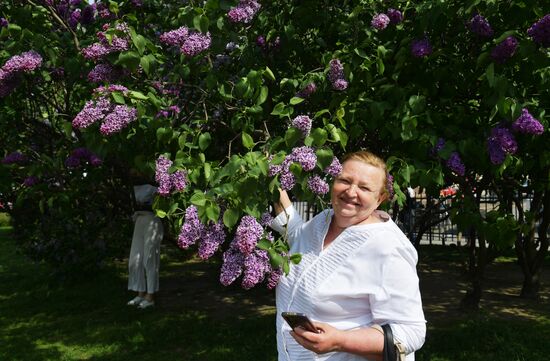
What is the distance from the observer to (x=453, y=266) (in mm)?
9961

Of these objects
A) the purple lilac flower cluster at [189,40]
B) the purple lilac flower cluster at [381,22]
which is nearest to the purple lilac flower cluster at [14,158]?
the purple lilac flower cluster at [189,40]

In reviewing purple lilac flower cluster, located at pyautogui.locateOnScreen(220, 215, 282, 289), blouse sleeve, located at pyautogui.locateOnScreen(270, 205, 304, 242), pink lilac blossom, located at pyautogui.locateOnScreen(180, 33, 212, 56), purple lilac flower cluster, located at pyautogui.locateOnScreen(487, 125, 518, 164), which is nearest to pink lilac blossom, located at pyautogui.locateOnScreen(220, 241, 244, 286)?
purple lilac flower cluster, located at pyautogui.locateOnScreen(220, 215, 282, 289)

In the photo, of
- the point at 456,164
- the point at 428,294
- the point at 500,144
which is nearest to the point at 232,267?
the point at 456,164

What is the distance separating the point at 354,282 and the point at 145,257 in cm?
570

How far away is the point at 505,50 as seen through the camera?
3.23 metres

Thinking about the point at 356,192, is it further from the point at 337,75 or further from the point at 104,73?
the point at 104,73

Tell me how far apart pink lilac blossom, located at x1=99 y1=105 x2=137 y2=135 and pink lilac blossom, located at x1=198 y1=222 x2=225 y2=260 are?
0.89 metres

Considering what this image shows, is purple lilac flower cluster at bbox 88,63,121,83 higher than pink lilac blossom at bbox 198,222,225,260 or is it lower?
higher

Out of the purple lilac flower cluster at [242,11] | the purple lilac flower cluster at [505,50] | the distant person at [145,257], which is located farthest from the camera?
the distant person at [145,257]

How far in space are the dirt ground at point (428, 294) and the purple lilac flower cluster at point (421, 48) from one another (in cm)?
340

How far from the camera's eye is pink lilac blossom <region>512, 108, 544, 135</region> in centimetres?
324

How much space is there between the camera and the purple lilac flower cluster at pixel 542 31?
3093mm

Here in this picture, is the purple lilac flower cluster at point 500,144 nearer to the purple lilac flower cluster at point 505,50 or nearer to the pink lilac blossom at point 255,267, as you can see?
the purple lilac flower cluster at point 505,50

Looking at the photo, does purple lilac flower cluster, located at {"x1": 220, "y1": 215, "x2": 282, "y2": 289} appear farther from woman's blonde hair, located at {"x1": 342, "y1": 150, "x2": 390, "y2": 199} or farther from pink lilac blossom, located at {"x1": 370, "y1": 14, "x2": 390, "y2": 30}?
pink lilac blossom, located at {"x1": 370, "y1": 14, "x2": 390, "y2": 30}
